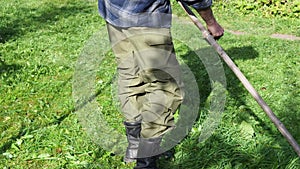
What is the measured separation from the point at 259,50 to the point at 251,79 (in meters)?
1.22

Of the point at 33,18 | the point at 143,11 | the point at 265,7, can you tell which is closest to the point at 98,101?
the point at 143,11

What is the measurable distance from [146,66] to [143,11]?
1.22ft

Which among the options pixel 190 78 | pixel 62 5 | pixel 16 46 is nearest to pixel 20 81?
pixel 16 46

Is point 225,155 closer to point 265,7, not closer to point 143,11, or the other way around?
point 143,11

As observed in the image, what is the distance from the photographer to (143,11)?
2795mm

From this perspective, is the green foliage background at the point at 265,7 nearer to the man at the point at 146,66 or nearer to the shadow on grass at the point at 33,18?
the shadow on grass at the point at 33,18

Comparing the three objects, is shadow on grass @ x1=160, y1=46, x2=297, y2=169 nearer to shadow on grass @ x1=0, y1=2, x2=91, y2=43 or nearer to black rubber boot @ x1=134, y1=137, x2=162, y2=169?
black rubber boot @ x1=134, y1=137, x2=162, y2=169

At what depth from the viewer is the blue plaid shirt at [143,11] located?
2.77 m

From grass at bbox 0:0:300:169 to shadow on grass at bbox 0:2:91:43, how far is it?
0.11ft

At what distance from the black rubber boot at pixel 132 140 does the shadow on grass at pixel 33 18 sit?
3.84 m

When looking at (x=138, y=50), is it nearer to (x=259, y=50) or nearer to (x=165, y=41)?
(x=165, y=41)

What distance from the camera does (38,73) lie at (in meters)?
5.20

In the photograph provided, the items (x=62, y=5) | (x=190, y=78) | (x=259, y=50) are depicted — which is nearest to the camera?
(x=190, y=78)

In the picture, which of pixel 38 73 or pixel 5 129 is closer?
pixel 5 129
